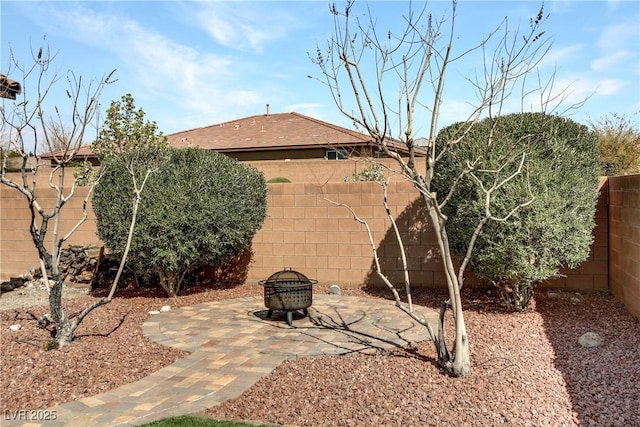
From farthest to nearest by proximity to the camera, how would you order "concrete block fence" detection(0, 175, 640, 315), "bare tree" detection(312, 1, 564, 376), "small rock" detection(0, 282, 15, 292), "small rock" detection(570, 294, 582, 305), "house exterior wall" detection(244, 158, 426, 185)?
"house exterior wall" detection(244, 158, 426, 185)
"small rock" detection(0, 282, 15, 292)
"concrete block fence" detection(0, 175, 640, 315)
"small rock" detection(570, 294, 582, 305)
"bare tree" detection(312, 1, 564, 376)

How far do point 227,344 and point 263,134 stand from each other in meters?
16.7

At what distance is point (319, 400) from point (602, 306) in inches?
194

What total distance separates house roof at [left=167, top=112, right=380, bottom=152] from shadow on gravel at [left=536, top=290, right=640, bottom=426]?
12.2m

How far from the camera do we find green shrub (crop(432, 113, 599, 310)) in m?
5.46

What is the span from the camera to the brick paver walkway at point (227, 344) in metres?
3.46

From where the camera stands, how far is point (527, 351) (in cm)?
455

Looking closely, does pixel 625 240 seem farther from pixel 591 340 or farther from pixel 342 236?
pixel 342 236

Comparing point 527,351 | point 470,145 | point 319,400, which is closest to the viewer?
point 319,400

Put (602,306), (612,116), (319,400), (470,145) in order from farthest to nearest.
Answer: (612,116)
(602,306)
(470,145)
(319,400)

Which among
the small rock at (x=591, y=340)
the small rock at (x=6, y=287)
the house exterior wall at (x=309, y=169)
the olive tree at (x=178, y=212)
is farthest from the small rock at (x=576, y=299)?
the small rock at (x=6, y=287)

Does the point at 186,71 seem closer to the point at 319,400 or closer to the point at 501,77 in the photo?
the point at 501,77

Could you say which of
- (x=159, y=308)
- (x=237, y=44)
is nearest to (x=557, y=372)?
(x=159, y=308)

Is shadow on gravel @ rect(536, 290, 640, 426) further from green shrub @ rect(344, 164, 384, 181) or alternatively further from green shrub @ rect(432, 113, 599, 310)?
green shrub @ rect(344, 164, 384, 181)

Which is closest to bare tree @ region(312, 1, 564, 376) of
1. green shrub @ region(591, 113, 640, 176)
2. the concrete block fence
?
the concrete block fence
